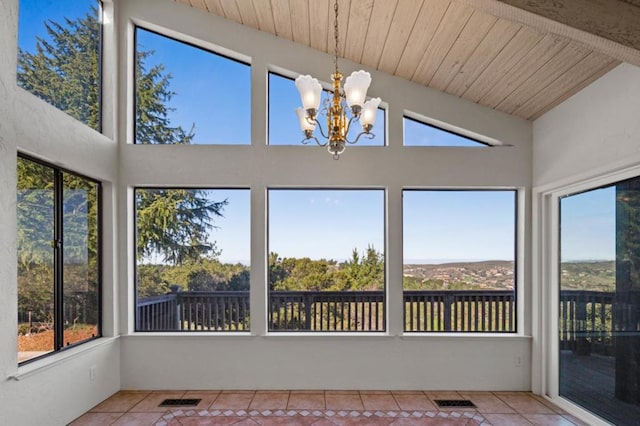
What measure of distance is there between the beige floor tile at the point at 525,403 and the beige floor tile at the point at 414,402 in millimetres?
764

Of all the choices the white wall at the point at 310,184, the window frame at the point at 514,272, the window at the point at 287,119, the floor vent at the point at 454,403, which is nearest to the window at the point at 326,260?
the white wall at the point at 310,184

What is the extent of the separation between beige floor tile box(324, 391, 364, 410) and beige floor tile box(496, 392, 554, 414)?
56.4 inches

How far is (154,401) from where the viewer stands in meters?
3.84

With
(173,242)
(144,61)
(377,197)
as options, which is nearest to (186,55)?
(144,61)

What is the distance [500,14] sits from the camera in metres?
2.14

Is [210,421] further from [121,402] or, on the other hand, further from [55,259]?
[55,259]

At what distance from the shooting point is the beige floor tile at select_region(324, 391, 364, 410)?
370 cm

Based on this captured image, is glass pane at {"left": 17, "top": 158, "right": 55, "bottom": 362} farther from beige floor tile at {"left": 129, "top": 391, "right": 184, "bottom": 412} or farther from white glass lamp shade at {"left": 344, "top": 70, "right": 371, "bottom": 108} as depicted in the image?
white glass lamp shade at {"left": 344, "top": 70, "right": 371, "bottom": 108}

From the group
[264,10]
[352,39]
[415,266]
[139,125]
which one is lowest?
[415,266]

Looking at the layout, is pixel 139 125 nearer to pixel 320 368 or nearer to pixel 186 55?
pixel 186 55

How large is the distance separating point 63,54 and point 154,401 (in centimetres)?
329

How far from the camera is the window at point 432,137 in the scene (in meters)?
4.29

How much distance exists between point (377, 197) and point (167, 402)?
2911 millimetres

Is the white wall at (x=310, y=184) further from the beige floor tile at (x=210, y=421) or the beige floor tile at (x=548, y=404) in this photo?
the beige floor tile at (x=210, y=421)
